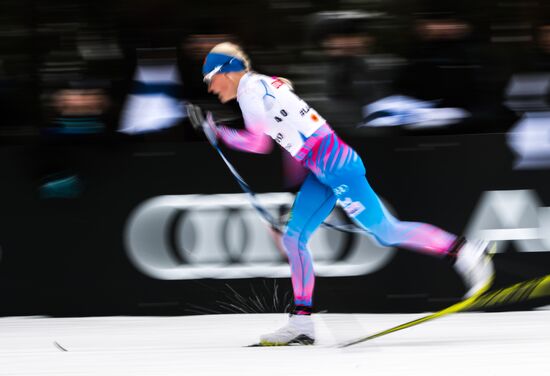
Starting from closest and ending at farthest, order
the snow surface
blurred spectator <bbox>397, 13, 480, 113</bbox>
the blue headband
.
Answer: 1. the snow surface
2. the blue headband
3. blurred spectator <bbox>397, 13, 480, 113</bbox>

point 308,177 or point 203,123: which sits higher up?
point 203,123

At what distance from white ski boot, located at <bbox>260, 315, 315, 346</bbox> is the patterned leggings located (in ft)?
0.31

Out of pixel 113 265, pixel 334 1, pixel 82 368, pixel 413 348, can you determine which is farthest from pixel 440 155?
pixel 82 368

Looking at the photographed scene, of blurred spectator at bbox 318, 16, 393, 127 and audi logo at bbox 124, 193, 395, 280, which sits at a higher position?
blurred spectator at bbox 318, 16, 393, 127

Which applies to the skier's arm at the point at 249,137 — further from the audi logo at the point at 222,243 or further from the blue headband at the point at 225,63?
the audi logo at the point at 222,243

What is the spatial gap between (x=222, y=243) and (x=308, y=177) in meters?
1.33

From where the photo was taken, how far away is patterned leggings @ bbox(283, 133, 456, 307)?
210 inches

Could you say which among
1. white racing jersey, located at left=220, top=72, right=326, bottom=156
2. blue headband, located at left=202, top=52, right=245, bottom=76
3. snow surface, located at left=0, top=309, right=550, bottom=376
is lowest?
snow surface, located at left=0, top=309, right=550, bottom=376

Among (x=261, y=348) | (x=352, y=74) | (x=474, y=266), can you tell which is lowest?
(x=261, y=348)

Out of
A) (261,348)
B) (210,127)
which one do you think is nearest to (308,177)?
(210,127)

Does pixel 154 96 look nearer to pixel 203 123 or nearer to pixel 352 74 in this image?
pixel 203 123

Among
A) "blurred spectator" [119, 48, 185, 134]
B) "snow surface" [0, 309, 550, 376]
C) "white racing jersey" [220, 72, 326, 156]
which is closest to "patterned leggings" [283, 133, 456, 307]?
"white racing jersey" [220, 72, 326, 156]

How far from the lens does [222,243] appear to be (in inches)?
260

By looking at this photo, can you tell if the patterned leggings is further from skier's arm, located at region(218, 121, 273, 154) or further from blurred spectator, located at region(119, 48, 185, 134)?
blurred spectator, located at region(119, 48, 185, 134)
